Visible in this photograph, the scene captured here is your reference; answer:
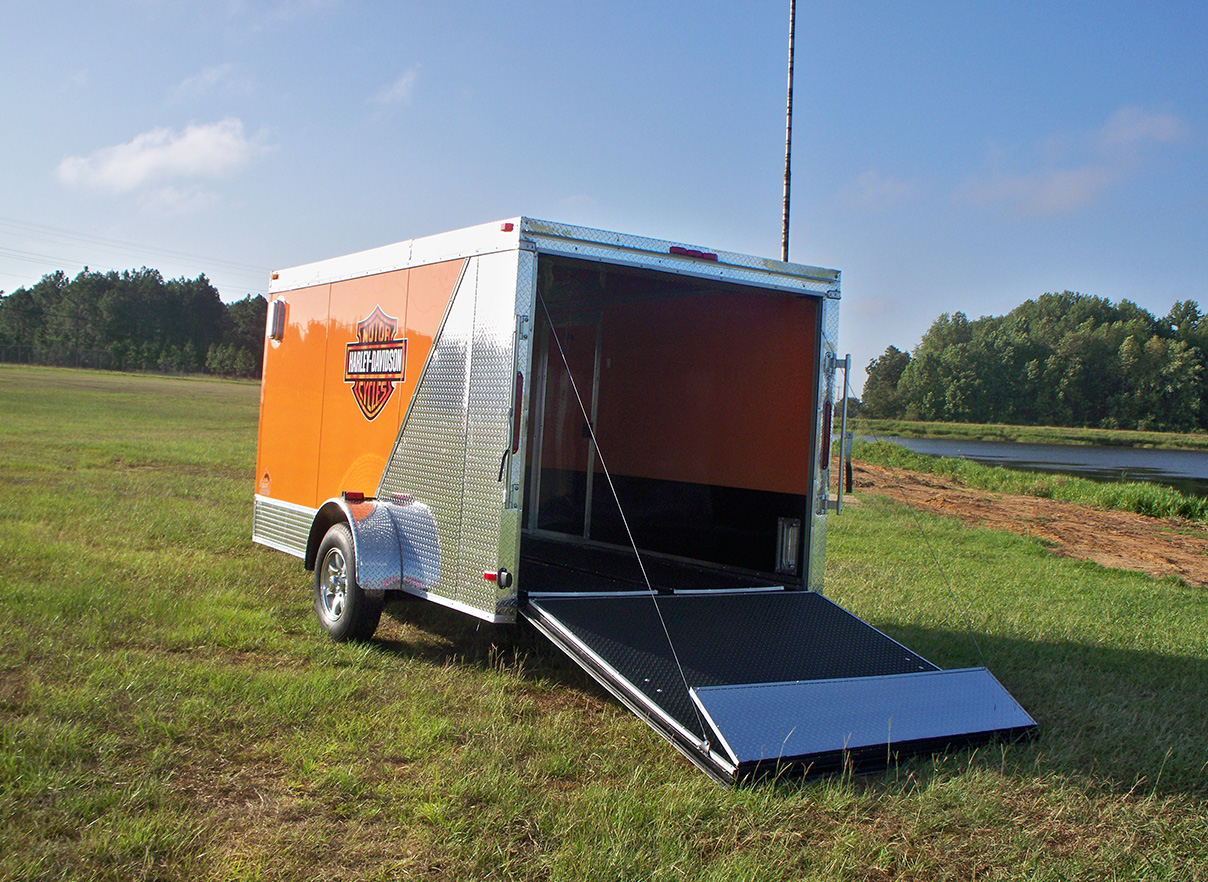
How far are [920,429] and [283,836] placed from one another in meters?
55.6

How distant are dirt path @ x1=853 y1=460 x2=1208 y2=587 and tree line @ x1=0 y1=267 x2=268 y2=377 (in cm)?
6656

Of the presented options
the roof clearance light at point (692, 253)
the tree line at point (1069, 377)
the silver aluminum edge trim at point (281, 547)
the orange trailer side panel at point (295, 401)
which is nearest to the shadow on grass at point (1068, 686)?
the silver aluminum edge trim at point (281, 547)

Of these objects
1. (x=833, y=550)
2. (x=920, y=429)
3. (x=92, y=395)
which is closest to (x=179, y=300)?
(x=92, y=395)

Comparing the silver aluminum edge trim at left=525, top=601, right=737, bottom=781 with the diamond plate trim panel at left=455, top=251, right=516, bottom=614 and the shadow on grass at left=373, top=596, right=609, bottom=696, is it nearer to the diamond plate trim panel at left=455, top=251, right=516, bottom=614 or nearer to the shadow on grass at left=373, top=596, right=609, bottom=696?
the diamond plate trim panel at left=455, top=251, right=516, bottom=614

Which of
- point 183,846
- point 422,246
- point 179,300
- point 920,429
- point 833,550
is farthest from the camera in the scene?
point 179,300

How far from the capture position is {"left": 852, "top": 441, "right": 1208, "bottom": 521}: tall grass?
18.9 m

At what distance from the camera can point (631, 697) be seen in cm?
407

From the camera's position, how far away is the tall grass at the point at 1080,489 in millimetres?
18875

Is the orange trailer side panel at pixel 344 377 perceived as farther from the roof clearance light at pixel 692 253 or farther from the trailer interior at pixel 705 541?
the roof clearance light at pixel 692 253

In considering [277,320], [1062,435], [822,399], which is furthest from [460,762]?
[1062,435]

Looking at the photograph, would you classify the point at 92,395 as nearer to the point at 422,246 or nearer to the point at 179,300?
the point at 422,246

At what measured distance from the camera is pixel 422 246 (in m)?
5.63

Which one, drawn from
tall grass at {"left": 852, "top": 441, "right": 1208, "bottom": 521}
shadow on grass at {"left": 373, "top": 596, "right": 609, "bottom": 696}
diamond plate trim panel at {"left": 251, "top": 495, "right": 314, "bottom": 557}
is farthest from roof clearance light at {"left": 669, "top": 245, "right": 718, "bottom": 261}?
tall grass at {"left": 852, "top": 441, "right": 1208, "bottom": 521}

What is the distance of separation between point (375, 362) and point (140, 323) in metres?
84.6
